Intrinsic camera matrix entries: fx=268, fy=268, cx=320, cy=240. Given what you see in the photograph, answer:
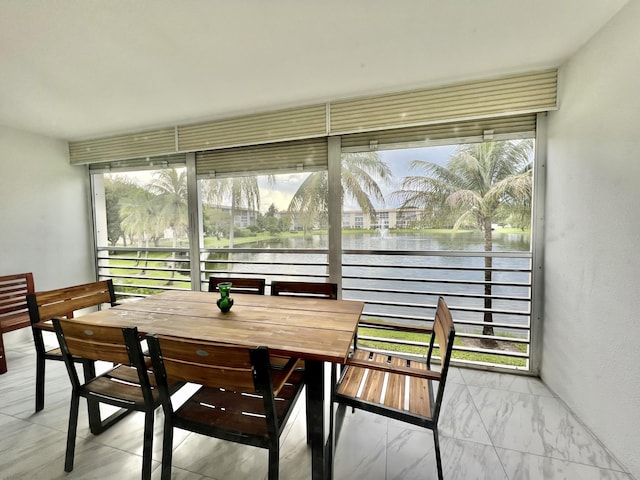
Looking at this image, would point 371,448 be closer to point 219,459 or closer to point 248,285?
point 219,459

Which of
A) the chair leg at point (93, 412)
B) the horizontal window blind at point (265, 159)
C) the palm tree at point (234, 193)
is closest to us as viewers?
the chair leg at point (93, 412)

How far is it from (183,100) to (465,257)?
10.0 feet

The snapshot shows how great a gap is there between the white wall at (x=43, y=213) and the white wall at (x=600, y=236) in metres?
5.44

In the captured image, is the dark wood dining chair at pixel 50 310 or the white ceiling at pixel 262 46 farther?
the dark wood dining chair at pixel 50 310

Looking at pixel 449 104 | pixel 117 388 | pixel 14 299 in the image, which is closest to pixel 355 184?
pixel 449 104

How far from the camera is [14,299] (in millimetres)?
2912

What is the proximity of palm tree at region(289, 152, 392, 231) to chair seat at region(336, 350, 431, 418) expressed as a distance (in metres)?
1.57

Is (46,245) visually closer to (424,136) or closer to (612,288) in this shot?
(424,136)

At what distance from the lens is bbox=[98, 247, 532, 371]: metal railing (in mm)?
2475

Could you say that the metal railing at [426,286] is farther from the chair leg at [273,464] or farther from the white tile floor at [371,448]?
the chair leg at [273,464]

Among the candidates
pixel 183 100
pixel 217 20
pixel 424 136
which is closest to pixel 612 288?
pixel 424 136

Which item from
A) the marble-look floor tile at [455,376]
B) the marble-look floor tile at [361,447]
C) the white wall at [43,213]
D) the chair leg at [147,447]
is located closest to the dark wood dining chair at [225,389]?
the chair leg at [147,447]

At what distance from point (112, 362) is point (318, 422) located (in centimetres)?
105

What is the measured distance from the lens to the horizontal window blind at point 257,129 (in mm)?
2639
